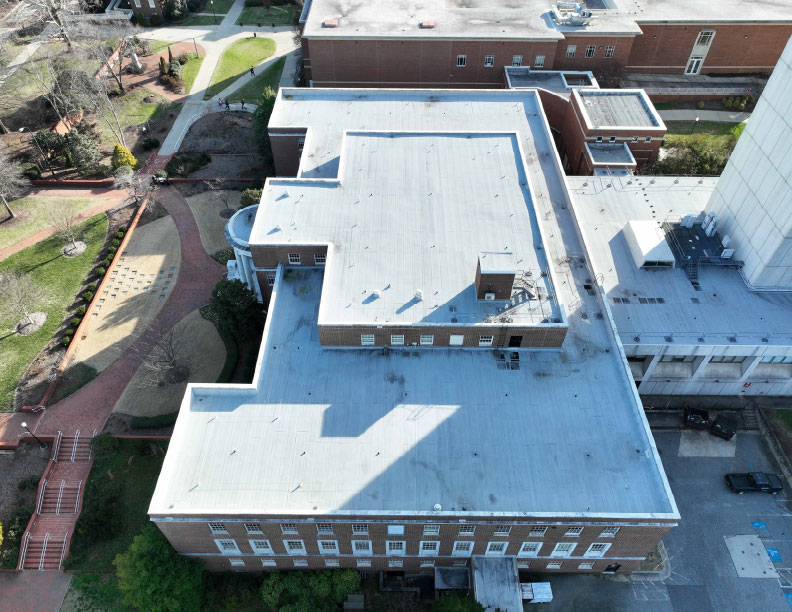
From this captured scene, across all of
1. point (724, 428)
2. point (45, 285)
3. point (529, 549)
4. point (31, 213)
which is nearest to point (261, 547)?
point (529, 549)

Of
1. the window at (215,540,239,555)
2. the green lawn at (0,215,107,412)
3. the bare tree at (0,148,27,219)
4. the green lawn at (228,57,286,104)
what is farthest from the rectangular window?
the green lawn at (228,57,286,104)

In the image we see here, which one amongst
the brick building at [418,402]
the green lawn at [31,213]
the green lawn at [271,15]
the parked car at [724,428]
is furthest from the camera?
the green lawn at [271,15]

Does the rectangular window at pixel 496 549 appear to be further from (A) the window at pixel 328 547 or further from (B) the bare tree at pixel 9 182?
(B) the bare tree at pixel 9 182

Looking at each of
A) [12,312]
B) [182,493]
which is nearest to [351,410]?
[182,493]

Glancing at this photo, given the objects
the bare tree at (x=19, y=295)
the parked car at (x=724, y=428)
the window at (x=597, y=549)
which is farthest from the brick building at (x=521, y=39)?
the window at (x=597, y=549)

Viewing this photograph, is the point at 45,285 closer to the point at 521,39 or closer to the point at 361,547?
the point at 361,547

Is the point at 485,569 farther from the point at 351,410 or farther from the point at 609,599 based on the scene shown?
the point at 351,410
